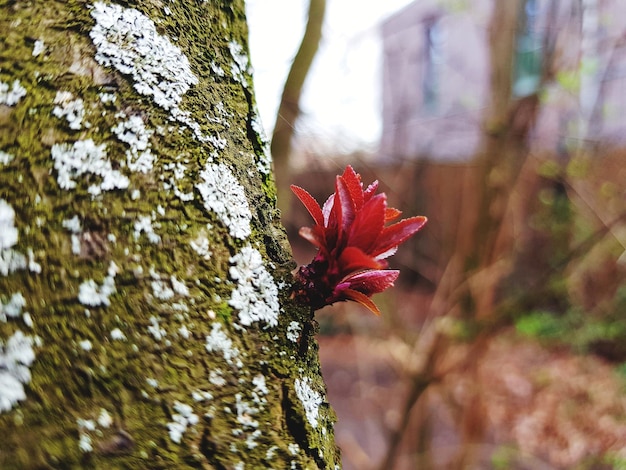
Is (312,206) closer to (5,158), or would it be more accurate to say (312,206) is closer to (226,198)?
(226,198)

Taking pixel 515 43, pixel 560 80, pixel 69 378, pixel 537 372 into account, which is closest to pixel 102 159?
pixel 69 378

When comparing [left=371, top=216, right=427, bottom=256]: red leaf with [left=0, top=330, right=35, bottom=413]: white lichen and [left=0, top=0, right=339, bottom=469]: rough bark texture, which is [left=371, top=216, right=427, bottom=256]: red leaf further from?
[left=0, top=330, right=35, bottom=413]: white lichen

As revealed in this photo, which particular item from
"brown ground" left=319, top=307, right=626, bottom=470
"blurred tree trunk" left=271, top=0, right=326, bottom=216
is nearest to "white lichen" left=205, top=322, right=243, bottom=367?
"blurred tree trunk" left=271, top=0, right=326, bottom=216

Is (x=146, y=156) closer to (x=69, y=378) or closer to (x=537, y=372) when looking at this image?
(x=69, y=378)

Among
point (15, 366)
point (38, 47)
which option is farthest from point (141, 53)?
point (15, 366)

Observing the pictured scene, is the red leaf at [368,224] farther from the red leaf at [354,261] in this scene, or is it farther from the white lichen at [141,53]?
the white lichen at [141,53]

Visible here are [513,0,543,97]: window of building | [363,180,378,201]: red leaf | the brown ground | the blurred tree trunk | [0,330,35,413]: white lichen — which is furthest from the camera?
the brown ground

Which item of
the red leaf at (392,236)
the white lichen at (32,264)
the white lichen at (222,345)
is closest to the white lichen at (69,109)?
the white lichen at (32,264)

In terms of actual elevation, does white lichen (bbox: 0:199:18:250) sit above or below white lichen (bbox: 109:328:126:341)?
above
